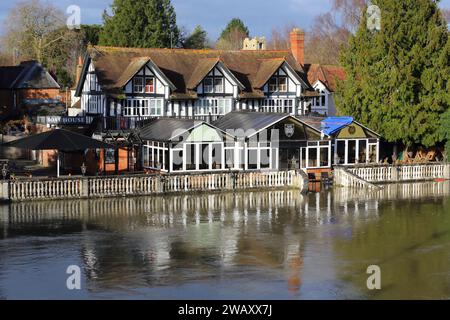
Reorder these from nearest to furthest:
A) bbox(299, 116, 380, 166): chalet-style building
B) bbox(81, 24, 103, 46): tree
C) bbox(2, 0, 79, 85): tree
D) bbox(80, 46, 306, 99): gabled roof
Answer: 1. bbox(299, 116, 380, 166): chalet-style building
2. bbox(80, 46, 306, 99): gabled roof
3. bbox(2, 0, 79, 85): tree
4. bbox(81, 24, 103, 46): tree

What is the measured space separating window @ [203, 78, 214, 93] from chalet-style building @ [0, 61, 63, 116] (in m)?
25.1

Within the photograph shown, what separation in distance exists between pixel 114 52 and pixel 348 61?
15.1 metres

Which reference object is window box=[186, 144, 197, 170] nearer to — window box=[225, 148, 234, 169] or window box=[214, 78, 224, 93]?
window box=[225, 148, 234, 169]

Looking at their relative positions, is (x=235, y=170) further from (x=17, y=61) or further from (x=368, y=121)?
(x=17, y=61)

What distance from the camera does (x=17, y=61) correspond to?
8819 cm

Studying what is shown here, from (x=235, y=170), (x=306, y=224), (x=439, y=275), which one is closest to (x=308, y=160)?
(x=235, y=170)

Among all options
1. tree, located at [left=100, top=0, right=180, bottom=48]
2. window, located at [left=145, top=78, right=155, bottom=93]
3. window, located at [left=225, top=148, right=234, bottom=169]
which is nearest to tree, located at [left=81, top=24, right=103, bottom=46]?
tree, located at [left=100, top=0, right=180, bottom=48]

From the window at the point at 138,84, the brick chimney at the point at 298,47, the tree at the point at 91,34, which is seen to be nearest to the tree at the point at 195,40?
the tree at the point at 91,34

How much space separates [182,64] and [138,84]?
5199 mm

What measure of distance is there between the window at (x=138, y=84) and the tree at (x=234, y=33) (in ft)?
206

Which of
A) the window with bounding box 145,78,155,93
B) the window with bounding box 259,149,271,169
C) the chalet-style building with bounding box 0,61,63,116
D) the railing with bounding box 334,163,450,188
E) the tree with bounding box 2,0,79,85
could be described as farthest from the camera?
the tree with bounding box 2,0,79,85

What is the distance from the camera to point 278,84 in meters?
52.3

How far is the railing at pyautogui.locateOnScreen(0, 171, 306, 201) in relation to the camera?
36031mm

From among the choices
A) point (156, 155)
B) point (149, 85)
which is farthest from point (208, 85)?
point (156, 155)
